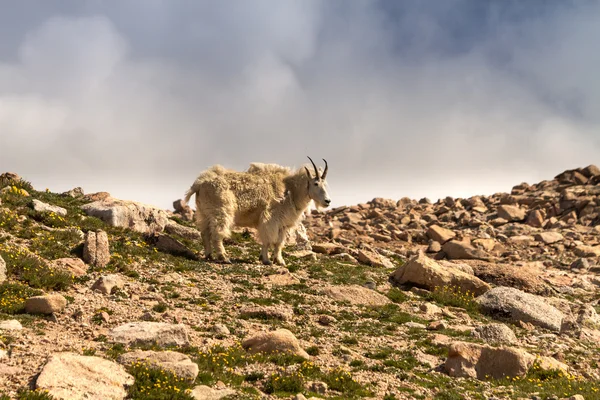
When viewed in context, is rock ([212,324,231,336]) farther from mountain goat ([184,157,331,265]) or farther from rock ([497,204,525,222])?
rock ([497,204,525,222])

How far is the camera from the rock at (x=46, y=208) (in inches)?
773

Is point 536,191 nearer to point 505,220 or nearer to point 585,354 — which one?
point 505,220

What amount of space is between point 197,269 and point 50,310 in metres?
6.54

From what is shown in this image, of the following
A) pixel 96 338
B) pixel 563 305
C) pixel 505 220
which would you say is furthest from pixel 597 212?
pixel 96 338

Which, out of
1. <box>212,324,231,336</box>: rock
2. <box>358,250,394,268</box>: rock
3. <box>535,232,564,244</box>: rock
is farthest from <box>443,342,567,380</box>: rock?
<box>535,232,564,244</box>: rock

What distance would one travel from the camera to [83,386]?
827 cm

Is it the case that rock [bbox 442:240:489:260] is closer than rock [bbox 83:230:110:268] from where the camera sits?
No

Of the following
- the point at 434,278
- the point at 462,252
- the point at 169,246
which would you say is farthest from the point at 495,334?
the point at 462,252

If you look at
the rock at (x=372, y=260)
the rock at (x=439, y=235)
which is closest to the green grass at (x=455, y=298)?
the rock at (x=372, y=260)

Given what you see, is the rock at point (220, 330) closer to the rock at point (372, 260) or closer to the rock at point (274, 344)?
the rock at point (274, 344)

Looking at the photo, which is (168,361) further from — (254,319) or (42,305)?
(254,319)

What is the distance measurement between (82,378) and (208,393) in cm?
197

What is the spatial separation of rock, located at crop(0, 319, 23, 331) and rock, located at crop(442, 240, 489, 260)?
71.7 ft

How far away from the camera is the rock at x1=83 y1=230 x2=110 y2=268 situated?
1639 centimetres
